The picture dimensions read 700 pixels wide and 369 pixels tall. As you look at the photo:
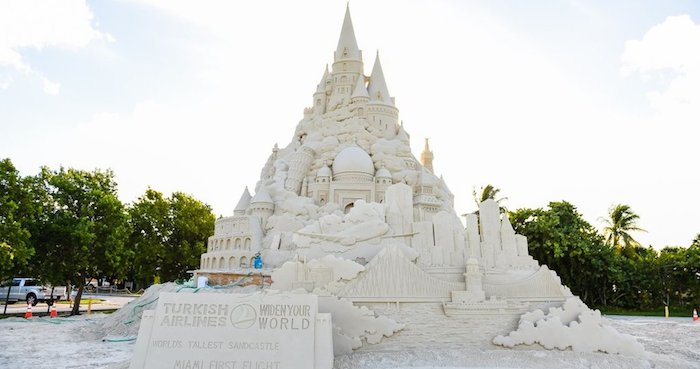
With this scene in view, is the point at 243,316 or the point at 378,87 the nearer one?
the point at 243,316

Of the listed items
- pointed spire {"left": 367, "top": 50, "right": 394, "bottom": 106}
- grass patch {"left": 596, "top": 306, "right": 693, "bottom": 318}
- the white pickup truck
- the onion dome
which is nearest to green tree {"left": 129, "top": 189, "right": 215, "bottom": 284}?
the white pickup truck

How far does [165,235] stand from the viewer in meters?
35.1

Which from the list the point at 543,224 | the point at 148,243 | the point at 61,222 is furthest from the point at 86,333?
the point at 543,224

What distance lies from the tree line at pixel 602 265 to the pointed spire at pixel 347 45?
15920mm

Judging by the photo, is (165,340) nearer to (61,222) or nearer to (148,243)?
(61,222)

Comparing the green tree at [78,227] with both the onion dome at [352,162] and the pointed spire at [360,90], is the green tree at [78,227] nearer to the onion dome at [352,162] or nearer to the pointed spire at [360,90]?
the onion dome at [352,162]

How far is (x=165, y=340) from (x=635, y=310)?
101ft

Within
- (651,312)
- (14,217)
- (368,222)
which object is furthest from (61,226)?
(651,312)

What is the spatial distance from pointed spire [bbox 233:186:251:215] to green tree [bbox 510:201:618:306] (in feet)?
60.4

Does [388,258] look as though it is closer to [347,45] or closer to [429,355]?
[429,355]

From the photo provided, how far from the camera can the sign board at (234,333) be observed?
10.7 meters

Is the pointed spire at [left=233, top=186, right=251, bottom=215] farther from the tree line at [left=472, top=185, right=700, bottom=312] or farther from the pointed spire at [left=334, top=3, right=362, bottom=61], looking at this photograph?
the tree line at [left=472, top=185, right=700, bottom=312]

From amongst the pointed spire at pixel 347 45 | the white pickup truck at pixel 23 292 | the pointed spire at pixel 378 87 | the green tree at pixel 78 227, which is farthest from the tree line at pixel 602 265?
the white pickup truck at pixel 23 292

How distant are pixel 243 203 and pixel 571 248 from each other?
844 inches
